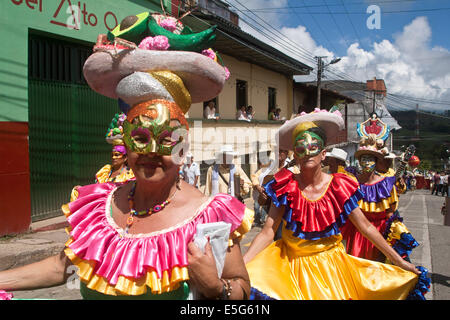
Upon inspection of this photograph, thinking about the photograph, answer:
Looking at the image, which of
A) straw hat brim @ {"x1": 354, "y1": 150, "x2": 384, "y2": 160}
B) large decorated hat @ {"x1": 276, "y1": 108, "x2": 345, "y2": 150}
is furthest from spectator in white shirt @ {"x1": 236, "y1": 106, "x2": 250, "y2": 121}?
large decorated hat @ {"x1": 276, "y1": 108, "x2": 345, "y2": 150}

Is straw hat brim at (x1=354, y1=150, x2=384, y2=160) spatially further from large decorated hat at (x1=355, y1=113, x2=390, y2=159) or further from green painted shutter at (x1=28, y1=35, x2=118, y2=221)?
green painted shutter at (x1=28, y1=35, x2=118, y2=221)

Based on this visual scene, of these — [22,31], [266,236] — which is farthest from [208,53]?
[22,31]

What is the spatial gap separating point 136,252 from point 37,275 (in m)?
0.57

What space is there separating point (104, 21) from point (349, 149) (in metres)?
32.0

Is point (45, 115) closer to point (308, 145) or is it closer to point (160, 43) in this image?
point (308, 145)

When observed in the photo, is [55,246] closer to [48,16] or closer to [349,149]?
[48,16]

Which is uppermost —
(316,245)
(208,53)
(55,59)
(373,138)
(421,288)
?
(55,59)

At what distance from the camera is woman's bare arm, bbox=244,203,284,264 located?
3.63 meters

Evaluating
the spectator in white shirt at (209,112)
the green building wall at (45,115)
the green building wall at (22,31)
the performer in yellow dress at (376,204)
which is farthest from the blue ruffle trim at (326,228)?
the spectator in white shirt at (209,112)

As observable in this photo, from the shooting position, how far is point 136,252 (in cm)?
196

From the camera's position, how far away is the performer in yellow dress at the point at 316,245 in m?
3.49

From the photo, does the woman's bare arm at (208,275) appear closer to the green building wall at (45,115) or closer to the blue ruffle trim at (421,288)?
the blue ruffle trim at (421,288)
